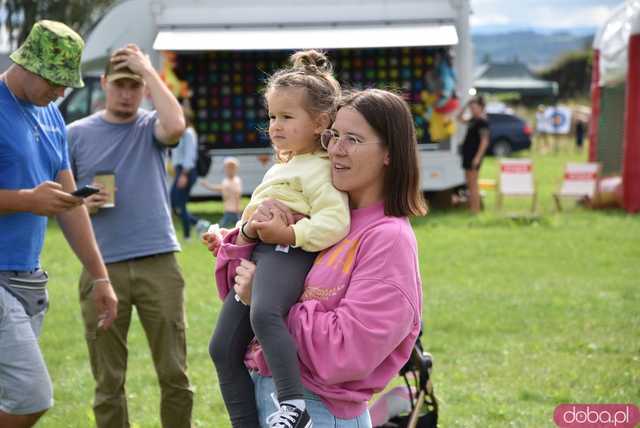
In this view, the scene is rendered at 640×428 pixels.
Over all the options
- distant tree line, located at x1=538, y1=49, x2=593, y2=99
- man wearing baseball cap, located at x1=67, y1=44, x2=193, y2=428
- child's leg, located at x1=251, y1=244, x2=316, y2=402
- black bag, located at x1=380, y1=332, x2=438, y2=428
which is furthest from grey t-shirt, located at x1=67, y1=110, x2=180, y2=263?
distant tree line, located at x1=538, y1=49, x2=593, y2=99

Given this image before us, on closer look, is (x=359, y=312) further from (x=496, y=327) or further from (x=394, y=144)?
(x=496, y=327)

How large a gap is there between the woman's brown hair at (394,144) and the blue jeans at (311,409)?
0.59 metres

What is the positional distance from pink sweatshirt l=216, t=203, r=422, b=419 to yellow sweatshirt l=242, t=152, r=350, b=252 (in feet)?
0.19

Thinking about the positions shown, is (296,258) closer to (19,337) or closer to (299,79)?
(299,79)

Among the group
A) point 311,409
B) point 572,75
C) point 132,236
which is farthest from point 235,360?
point 572,75

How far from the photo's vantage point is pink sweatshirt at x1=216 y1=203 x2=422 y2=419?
2865mm

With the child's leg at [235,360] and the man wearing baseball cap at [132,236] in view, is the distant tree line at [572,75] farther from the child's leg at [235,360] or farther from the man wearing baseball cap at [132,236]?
the child's leg at [235,360]

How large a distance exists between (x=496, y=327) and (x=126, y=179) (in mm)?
4536

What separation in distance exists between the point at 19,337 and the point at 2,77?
1.05m

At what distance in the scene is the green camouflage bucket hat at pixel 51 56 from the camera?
13.6 ft

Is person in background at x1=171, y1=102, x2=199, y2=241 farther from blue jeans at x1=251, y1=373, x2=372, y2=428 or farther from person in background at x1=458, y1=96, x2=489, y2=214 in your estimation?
blue jeans at x1=251, y1=373, x2=372, y2=428

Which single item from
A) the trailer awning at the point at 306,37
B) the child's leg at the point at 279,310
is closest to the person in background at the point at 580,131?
the trailer awning at the point at 306,37

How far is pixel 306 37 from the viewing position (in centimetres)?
1552

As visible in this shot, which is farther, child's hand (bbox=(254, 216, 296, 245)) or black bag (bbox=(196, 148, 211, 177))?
black bag (bbox=(196, 148, 211, 177))
